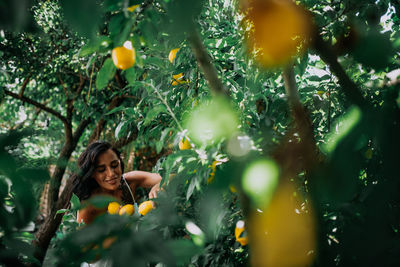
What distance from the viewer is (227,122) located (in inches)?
16.1

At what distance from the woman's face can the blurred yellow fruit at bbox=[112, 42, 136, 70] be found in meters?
1.37

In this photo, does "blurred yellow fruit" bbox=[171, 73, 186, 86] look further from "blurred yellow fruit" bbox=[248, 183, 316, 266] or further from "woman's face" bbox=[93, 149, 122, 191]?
"woman's face" bbox=[93, 149, 122, 191]

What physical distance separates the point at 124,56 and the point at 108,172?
1.46m

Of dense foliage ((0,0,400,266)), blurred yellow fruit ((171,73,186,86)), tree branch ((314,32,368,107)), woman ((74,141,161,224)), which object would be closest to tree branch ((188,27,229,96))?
dense foliage ((0,0,400,266))

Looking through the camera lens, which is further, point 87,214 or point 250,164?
point 87,214

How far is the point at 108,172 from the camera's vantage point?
1.90 meters

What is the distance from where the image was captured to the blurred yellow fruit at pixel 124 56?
0.55 metres

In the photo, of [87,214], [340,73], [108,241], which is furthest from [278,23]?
[87,214]

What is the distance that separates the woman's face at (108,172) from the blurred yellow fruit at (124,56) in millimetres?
1373

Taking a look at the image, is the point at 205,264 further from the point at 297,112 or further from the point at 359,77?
the point at 359,77

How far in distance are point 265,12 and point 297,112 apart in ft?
0.52

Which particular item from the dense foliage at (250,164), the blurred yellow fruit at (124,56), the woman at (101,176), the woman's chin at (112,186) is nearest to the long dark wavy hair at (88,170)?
the woman at (101,176)

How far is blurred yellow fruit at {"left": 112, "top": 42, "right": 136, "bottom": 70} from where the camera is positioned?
0.55 metres

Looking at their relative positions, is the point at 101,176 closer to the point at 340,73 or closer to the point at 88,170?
the point at 88,170
